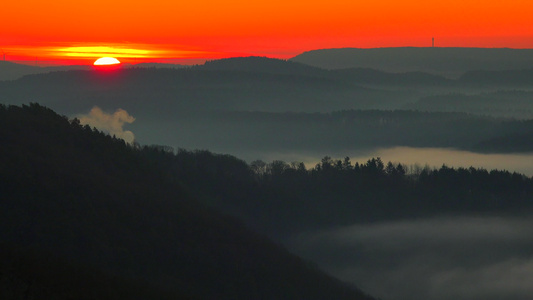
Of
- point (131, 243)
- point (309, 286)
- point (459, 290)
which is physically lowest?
point (459, 290)

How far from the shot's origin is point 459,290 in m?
188

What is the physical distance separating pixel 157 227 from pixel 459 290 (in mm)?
90604

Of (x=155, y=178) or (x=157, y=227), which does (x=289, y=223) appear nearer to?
(x=155, y=178)

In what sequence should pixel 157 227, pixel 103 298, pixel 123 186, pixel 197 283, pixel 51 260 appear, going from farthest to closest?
pixel 123 186 < pixel 157 227 < pixel 197 283 < pixel 51 260 < pixel 103 298

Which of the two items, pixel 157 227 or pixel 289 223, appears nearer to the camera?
pixel 157 227

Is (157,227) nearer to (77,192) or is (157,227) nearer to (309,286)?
(77,192)

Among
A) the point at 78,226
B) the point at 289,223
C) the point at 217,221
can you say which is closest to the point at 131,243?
the point at 78,226

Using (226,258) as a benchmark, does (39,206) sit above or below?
above

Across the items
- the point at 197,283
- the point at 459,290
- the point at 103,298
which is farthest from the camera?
the point at 459,290

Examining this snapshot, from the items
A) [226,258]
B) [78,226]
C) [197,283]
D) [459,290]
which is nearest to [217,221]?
[226,258]

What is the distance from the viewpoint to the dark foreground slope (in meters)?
96.5

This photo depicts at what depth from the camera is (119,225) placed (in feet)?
362

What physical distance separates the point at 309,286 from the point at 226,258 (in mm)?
15065

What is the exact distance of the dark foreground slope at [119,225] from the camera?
3799 inches
